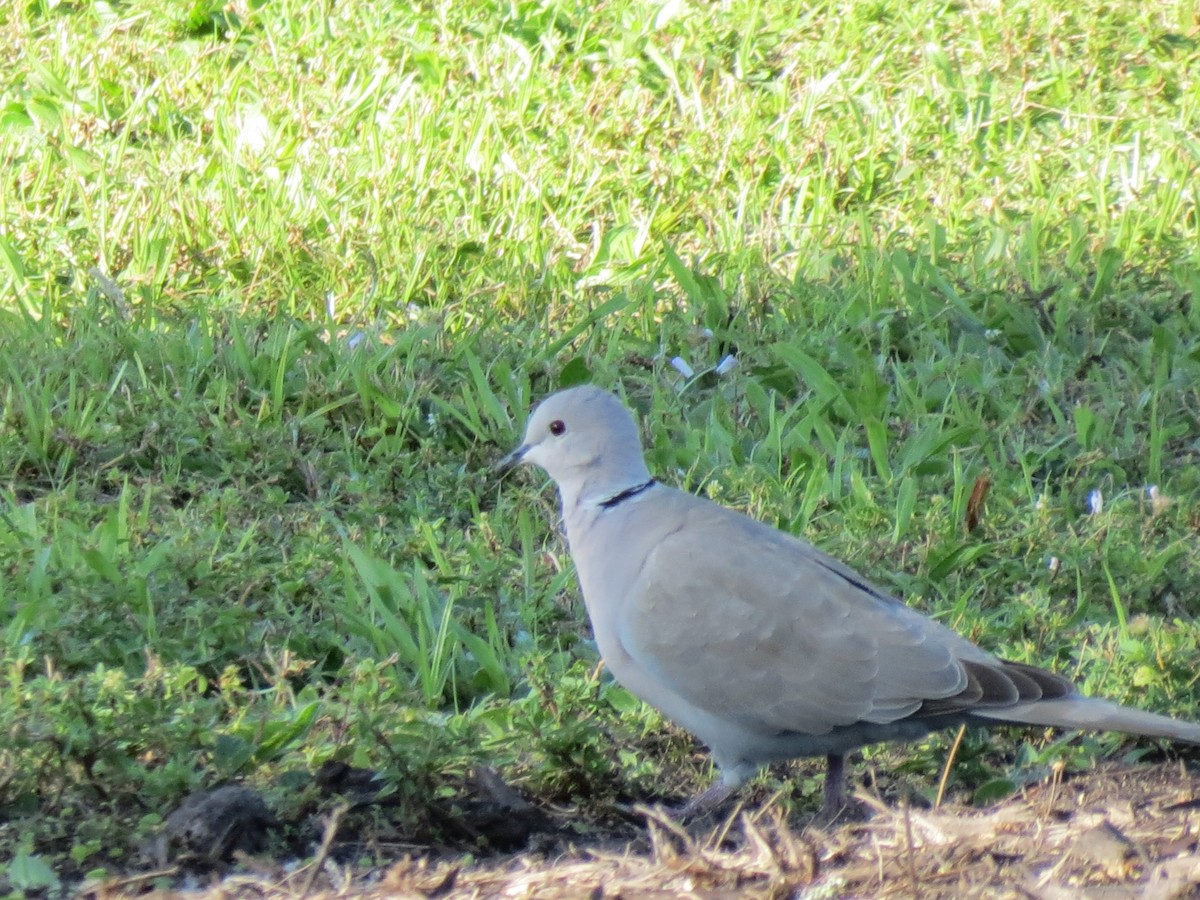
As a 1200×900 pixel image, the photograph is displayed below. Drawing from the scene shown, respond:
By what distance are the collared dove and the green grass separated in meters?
0.20

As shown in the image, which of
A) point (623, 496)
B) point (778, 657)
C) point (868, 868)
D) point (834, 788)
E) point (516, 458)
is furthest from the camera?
point (516, 458)

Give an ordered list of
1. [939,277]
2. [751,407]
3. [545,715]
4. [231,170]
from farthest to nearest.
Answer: [231,170] < [939,277] < [751,407] < [545,715]

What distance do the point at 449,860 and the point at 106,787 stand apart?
671mm

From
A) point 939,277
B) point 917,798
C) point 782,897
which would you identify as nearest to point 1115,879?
point 782,897

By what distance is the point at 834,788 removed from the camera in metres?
3.53

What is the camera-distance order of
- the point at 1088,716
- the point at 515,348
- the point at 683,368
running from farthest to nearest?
the point at 515,348 < the point at 683,368 < the point at 1088,716

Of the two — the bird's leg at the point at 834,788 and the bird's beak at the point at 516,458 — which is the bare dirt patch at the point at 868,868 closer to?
the bird's leg at the point at 834,788

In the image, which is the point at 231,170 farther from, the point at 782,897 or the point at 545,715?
the point at 782,897

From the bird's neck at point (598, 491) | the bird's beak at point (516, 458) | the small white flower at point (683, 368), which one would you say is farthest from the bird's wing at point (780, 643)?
the small white flower at point (683, 368)

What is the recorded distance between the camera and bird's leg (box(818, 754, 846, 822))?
3.47 m

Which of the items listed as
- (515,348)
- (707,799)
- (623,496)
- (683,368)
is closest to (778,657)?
(707,799)

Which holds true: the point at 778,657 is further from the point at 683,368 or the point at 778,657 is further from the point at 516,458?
the point at 683,368

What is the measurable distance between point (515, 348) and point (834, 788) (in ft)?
8.06

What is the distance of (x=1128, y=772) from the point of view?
11.7 ft
